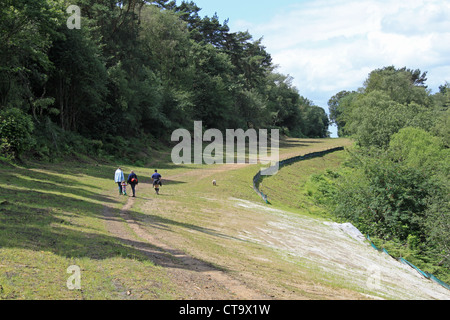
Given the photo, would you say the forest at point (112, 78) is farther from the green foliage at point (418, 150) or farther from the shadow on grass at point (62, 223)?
the green foliage at point (418, 150)

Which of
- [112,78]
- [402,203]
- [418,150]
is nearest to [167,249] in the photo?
[402,203]

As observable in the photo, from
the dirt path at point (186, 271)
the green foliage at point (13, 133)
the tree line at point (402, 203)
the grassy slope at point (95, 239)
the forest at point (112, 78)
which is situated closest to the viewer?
the grassy slope at point (95, 239)

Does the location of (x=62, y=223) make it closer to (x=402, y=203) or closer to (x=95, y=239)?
(x=95, y=239)

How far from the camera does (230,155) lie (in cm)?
6338

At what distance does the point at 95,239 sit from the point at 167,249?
7.93 feet

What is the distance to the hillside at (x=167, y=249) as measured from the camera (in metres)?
10.1

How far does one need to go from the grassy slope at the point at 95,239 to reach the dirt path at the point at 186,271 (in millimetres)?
366

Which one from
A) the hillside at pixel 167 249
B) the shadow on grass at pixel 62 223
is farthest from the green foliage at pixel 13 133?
the shadow on grass at pixel 62 223

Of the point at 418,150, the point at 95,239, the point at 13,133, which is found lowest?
the point at 95,239

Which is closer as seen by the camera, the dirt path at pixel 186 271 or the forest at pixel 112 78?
the dirt path at pixel 186 271

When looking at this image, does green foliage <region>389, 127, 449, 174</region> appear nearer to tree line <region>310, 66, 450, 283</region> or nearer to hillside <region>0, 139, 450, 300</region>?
tree line <region>310, 66, 450, 283</region>

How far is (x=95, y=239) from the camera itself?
13.5m
